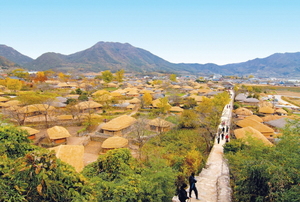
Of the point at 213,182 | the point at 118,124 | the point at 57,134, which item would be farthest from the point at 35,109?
the point at 213,182

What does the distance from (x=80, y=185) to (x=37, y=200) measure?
94cm

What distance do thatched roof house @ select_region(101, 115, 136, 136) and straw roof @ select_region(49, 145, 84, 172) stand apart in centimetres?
757

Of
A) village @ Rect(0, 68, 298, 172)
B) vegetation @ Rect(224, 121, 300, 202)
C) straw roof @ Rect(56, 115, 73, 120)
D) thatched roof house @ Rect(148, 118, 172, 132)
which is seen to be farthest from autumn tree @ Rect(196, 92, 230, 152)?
straw roof @ Rect(56, 115, 73, 120)

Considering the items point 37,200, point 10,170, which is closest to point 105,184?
point 37,200

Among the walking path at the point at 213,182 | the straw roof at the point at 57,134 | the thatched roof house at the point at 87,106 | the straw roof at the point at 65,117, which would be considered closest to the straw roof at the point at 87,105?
the thatched roof house at the point at 87,106

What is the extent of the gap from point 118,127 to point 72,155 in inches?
349

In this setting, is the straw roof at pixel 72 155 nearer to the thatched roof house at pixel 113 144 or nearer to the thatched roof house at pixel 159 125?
the thatched roof house at pixel 113 144

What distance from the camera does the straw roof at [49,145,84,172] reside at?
42.0ft

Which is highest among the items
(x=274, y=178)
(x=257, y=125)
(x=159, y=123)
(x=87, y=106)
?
(x=274, y=178)

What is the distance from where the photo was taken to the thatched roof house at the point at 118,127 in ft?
72.0

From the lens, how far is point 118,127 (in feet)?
72.5

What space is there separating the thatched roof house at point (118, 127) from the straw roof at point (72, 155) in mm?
7568

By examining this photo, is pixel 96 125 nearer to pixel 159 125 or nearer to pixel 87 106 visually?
pixel 87 106

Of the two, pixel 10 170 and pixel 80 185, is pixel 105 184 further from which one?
pixel 10 170
